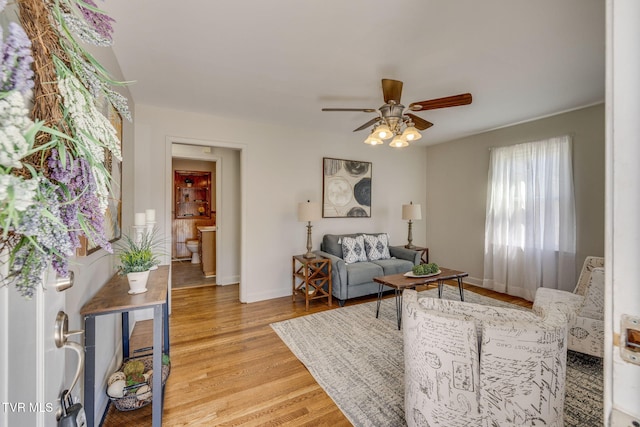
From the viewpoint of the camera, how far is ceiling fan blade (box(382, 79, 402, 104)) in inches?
87.9

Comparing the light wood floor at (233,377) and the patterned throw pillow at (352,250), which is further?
the patterned throw pillow at (352,250)

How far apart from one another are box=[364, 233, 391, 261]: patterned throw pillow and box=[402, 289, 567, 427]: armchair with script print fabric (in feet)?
9.59

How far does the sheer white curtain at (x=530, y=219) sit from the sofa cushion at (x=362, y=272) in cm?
208

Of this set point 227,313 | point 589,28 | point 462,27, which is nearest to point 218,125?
point 227,313

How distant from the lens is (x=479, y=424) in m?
1.26

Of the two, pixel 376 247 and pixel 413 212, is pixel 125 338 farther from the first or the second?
pixel 413 212

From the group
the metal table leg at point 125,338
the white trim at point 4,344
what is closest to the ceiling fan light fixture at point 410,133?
the white trim at point 4,344

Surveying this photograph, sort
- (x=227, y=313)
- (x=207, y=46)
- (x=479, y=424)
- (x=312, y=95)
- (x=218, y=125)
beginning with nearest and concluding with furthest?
(x=479, y=424) < (x=207, y=46) < (x=312, y=95) < (x=227, y=313) < (x=218, y=125)

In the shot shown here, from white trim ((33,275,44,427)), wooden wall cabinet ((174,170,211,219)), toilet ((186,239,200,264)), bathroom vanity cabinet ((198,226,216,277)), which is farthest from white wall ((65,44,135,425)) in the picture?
wooden wall cabinet ((174,170,211,219))

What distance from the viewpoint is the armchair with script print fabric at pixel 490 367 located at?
1.20 m

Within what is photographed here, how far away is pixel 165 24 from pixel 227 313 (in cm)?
306

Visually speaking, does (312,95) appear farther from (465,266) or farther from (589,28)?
(465,266)

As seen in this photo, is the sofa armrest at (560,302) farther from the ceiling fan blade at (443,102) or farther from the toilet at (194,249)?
the toilet at (194,249)

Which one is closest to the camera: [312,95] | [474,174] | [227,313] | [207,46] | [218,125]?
[207,46]
